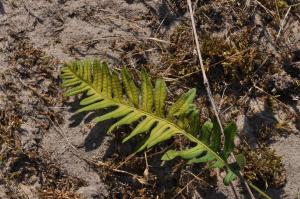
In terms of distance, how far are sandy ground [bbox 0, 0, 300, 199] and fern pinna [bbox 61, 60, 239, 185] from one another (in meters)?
0.25

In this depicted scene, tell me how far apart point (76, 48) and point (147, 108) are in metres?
0.72

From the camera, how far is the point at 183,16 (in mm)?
3684

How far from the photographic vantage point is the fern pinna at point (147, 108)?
3.25m

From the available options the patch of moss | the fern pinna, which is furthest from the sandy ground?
the fern pinna

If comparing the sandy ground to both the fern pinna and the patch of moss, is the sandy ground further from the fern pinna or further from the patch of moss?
the fern pinna

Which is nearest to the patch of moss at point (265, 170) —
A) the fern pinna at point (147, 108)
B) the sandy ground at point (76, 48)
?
the sandy ground at point (76, 48)

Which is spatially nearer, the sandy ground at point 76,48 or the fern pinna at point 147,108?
the fern pinna at point 147,108

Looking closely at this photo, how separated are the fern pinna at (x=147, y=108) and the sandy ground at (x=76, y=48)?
254 mm

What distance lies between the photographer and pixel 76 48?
358 cm

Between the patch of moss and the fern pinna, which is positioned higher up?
the fern pinna

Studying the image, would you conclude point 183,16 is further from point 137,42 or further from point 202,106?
point 202,106

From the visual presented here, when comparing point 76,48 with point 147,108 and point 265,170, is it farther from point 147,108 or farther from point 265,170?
point 265,170

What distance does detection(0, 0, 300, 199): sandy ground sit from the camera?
3471mm

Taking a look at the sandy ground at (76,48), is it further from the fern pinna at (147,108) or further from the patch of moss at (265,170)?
the fern pinna at (147,108)
